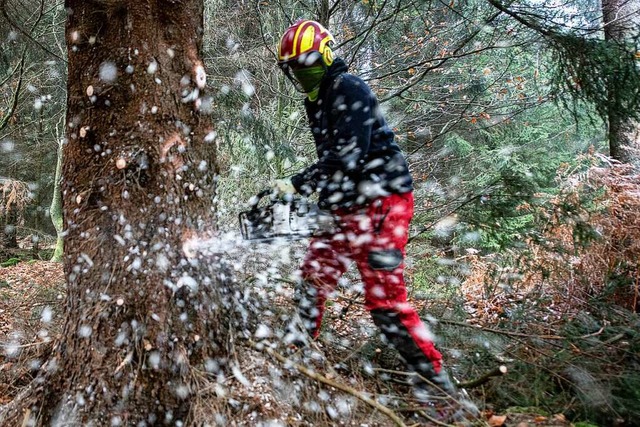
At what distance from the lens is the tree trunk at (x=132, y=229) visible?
208 centimetres

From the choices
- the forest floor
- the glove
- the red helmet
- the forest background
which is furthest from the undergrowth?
the red helmet

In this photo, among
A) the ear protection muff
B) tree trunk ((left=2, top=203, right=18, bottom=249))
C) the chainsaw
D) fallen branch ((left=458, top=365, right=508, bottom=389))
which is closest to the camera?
fallen branch ((left=458, top=365, right=508, bottom=389))

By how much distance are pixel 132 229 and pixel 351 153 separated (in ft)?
4.10

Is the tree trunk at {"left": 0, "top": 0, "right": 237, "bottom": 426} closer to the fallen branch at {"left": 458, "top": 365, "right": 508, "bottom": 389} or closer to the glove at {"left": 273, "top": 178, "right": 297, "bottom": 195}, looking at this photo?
the glove at {"left": 273, "top": 178, "right": 297, "bottom": 195}

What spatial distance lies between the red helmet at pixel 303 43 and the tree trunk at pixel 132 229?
578 mm

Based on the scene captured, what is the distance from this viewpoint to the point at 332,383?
2.21 metres

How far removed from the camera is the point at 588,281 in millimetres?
3854

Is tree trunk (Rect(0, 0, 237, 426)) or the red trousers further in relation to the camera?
the red trousers

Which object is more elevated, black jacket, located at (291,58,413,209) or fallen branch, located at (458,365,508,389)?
black jacket, located at (291,58,413,209)

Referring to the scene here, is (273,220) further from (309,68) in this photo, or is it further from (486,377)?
(486,377)

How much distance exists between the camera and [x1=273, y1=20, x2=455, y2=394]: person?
2.60 meters

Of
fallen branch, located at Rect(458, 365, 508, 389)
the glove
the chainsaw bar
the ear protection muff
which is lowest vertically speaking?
fallen branch, located at Rect(458, 365, 508, 389)

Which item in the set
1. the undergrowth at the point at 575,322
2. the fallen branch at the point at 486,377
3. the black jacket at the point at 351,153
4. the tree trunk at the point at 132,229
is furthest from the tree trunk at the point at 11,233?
the fallen branch at the point at 486,377

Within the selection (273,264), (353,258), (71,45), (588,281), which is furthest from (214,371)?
(588,281)
